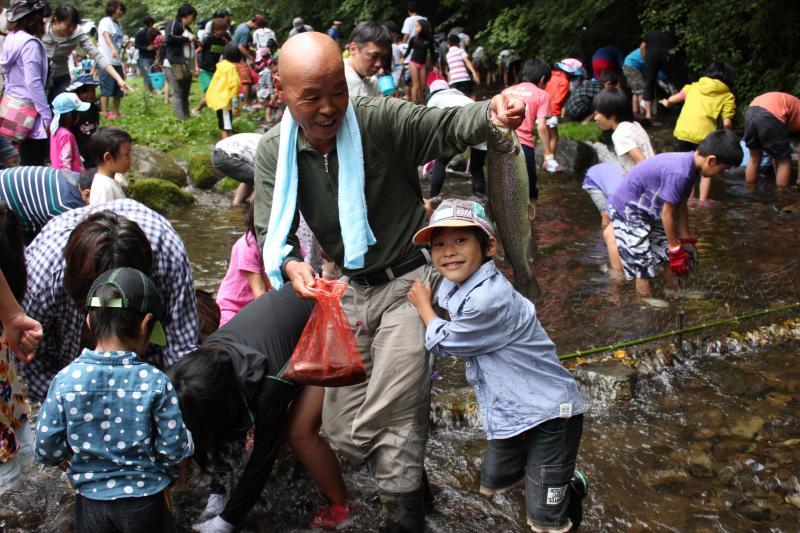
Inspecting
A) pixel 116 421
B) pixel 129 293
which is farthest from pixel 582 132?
pixel 116 421

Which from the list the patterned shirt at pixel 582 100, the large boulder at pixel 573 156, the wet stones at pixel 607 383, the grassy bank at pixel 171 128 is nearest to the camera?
the wet stones at pixel 607 383

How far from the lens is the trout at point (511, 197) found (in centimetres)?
318

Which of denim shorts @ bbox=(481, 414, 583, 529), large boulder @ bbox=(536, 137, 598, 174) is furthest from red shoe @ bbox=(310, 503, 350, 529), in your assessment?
large boulder @ bbox=(536, 137, 598, 174)

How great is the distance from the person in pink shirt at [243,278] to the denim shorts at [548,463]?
A: 2113 millimetres

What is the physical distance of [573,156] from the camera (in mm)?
12578

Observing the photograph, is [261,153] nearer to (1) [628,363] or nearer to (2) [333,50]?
(2) [333,50]

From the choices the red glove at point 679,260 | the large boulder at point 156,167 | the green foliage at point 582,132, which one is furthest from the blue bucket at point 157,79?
the red glove at point 679,260

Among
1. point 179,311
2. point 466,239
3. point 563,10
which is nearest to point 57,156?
point 179,311

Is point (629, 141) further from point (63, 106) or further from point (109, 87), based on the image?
point (109, 87)

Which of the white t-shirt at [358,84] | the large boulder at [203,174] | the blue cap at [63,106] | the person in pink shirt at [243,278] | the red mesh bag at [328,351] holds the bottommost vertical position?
the large boulder at [203,174]

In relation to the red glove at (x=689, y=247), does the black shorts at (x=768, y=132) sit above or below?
above

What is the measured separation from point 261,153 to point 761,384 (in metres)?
3.67

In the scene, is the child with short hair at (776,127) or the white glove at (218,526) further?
the child with short hair at (776,127)

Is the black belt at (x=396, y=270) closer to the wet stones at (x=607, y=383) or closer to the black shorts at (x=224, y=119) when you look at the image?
the wet stones at (x=607, y=383)
